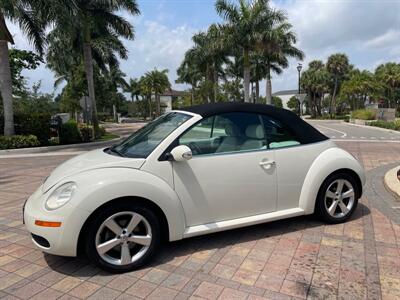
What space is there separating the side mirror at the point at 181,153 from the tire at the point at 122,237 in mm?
573

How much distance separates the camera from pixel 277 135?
407 cm

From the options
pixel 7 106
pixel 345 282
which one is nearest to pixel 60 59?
pixel 7 106

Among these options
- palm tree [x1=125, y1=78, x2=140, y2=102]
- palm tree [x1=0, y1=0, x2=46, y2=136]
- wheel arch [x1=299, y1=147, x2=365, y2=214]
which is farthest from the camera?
palm tree [x1=125, y1=78, x2=140, y2=102]

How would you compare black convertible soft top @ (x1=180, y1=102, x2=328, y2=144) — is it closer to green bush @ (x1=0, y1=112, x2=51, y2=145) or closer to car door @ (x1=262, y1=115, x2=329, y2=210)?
car door @ (x1=262, y1=115, x2=329, y2=210)

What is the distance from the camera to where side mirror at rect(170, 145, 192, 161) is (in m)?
3.39

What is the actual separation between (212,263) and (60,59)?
25.8 metres

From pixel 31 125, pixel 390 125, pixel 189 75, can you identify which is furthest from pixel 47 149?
pixel 189 75

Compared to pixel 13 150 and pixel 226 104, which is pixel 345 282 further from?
pixel 13 150

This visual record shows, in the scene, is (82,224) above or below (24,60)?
below

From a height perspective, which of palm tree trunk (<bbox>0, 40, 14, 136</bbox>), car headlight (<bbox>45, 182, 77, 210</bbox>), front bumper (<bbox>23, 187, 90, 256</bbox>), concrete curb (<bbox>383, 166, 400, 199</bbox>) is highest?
palm tree trunk (<bbox>0, 40, 14, 136</bbox>)

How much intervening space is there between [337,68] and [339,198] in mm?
56619

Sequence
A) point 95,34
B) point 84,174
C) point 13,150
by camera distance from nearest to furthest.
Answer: point 84,174 → point 13,150 → point 95,34

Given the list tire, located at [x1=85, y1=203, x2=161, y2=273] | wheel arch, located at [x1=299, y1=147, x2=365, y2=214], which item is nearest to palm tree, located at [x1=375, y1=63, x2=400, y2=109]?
wheel arch, located at [x1=299, y1=147, x2=365, y2=214]

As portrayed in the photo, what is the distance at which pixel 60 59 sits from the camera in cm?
2577
